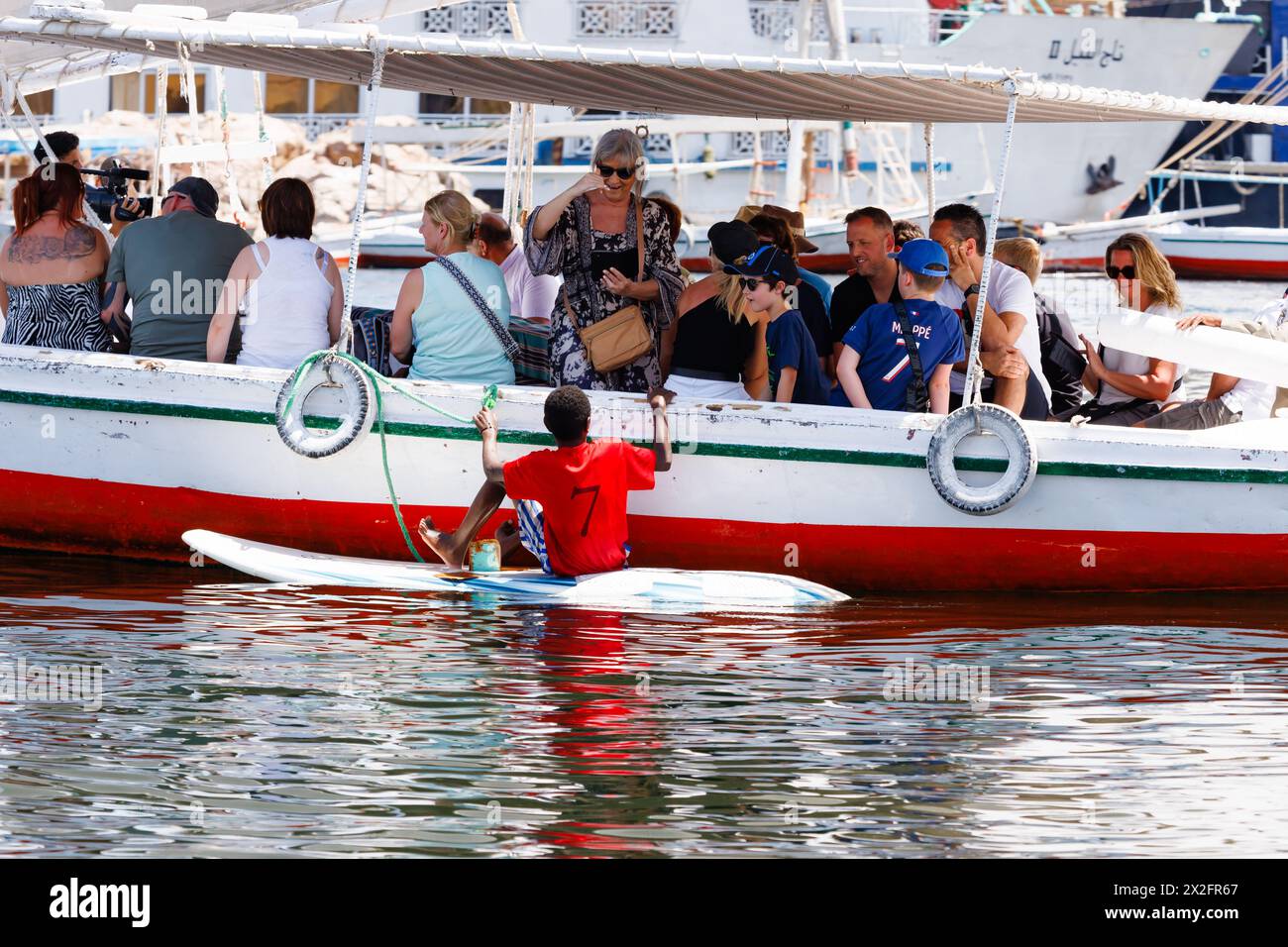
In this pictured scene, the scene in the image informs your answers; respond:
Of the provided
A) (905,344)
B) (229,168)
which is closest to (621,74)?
(905,344)

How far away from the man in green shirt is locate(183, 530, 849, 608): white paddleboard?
38.9 inches

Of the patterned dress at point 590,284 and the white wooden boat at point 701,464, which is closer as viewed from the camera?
the white wooden boat at point 701,464

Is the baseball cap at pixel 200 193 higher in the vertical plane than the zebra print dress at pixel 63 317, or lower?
higher

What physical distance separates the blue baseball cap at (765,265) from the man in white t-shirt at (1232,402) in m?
1.92

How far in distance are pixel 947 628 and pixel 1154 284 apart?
199 cm

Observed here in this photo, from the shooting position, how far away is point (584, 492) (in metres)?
8.32

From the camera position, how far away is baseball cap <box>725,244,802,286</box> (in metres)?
8.54

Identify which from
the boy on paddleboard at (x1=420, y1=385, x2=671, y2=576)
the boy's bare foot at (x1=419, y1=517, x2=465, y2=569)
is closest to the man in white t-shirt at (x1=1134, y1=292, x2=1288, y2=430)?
the boy on paddleboard at (x1=420, y1=385, x2=671, y2=576)

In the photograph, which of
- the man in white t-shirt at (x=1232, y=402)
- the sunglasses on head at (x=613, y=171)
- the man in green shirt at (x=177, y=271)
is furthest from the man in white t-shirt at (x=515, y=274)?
the man in white t-shirt at (x=1232, y=402)

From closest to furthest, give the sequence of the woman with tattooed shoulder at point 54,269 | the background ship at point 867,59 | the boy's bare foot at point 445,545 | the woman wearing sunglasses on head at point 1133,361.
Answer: the boy's bare foot at point 445,545, the woman wearing sunglasses on head at point 1133,361, the woman with tattooed shoulder at point 54,269, the background ship at point 867,59

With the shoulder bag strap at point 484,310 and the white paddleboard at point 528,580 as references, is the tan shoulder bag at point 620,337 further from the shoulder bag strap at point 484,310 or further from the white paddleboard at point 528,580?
the white paddleboard at point 528,580

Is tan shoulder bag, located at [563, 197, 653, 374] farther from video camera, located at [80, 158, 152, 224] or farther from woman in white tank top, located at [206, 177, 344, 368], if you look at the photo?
video camera, located at [80, 158, 152, 224]

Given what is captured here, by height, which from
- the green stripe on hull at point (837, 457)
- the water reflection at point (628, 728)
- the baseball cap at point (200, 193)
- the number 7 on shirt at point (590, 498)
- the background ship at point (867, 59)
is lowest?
the water reflection at point (628, 728)

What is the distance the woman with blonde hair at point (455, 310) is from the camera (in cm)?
889
